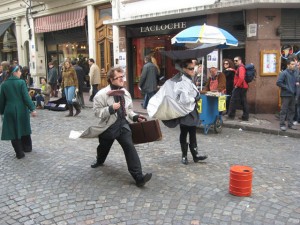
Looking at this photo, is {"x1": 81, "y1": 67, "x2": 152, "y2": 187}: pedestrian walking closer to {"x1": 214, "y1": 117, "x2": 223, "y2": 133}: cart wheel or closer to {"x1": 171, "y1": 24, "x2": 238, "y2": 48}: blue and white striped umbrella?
{"x1": 214, "y1": 117, "x2": 223, "y2": 133}: cart wheel

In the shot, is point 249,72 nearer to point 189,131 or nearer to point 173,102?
point 189,131

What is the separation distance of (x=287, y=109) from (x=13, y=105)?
6094 mm

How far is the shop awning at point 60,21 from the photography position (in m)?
17.0

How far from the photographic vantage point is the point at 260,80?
35.8 ft

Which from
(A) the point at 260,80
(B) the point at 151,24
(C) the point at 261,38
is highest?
(B) the point at 151,24

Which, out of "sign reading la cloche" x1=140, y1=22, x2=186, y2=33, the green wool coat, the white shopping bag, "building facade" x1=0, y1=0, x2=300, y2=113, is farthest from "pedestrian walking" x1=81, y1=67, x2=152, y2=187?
"sign reading la cloche" x1=140, y1=22, x2=186, y2=33

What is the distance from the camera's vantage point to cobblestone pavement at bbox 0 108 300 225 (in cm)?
421

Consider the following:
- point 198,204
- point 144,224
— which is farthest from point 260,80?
point 144,224

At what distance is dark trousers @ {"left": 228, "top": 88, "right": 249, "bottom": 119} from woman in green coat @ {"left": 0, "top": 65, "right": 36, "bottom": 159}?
5.49 meters

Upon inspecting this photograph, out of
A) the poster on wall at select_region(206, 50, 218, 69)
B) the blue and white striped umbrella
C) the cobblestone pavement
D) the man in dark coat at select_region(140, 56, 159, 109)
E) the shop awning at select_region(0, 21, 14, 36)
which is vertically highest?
the shop awning at select_region(0, 21, 14, 36)

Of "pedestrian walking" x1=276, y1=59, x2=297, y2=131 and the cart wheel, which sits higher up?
"pedestrian walking" x1=276, y1=59, x2=297, y2=131

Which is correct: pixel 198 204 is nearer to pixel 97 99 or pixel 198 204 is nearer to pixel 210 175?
pixel 210 175

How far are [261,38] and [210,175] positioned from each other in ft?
21.4

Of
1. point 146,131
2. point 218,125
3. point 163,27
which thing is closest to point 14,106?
point 146,131
